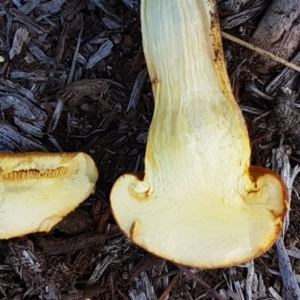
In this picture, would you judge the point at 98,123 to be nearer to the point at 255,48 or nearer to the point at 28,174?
the point at 28,174

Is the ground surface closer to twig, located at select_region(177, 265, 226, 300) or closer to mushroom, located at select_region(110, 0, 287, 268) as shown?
twig, located at select_region(177, 265, 226, 300)

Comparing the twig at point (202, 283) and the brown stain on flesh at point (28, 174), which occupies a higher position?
the brown stain on flesh at point (28, 174)

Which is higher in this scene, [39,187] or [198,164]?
[198,164]

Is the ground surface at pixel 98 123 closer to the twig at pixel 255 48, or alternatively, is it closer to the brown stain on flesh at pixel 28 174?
the twig at pixel 255 48

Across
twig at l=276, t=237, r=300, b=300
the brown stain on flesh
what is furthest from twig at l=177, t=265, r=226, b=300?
the brown stain on flesh

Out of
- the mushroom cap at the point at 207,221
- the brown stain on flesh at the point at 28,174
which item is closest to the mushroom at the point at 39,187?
the brown stain on flesh at the point at 28,174

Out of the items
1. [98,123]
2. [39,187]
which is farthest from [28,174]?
[98,123]
